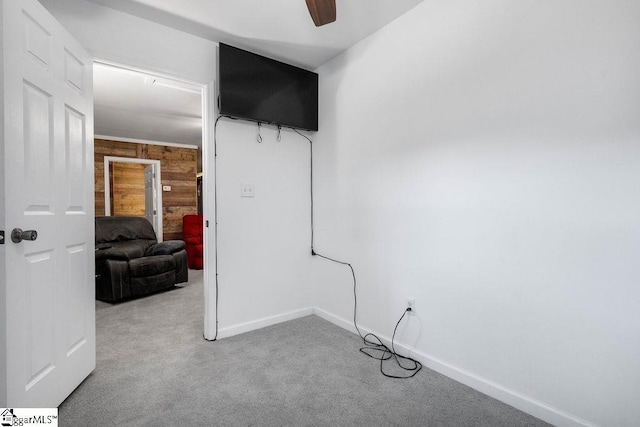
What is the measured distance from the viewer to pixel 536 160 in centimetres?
157

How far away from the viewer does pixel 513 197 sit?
1659 millimetres

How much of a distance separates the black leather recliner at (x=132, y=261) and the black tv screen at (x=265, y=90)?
239cm

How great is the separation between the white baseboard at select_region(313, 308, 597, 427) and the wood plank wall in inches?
211

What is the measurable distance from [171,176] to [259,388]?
5561 mm

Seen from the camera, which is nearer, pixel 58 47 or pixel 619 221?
pixel 619 221

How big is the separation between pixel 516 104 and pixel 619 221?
742 millimetres

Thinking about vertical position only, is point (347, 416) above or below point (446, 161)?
below

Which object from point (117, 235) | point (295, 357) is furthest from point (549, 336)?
point (117, 235)

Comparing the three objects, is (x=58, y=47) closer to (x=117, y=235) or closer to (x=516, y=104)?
(x=516, y=104)

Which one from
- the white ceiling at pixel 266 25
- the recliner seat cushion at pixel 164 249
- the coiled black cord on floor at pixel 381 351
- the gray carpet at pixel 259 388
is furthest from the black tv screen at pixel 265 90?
the recliner seat cushion at pixel 164 249

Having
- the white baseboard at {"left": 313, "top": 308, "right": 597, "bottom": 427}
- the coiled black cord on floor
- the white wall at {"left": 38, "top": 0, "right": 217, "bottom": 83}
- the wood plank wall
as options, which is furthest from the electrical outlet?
the wood plank wall

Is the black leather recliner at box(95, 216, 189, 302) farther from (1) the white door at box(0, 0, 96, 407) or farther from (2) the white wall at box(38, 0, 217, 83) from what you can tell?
(2) the white wall at box(38, 0, 217, 83)

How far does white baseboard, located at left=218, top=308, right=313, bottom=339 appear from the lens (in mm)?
2562

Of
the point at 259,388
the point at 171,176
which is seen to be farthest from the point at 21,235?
the point at 171,176
